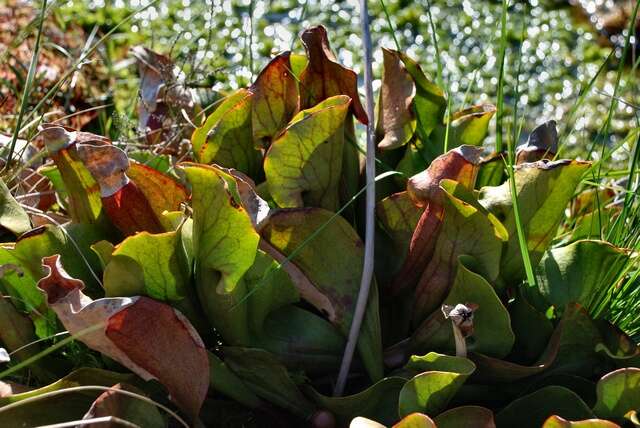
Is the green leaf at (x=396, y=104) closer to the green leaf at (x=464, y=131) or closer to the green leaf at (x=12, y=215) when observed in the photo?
the green leaf at (x=464, y=131)

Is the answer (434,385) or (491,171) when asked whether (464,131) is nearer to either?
(491,171)

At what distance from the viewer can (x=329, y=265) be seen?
3.38ft

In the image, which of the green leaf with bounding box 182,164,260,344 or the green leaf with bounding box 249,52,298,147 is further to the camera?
the green leaf with bounding box 249,52,298,147

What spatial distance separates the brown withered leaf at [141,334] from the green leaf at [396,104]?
42 cm

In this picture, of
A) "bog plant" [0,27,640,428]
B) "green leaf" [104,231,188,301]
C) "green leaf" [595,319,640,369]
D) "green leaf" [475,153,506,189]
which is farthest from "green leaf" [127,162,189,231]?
"green leaf" [595,319,640,369]

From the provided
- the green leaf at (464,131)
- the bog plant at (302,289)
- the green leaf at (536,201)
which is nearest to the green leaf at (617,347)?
the bog plant at (302,289)

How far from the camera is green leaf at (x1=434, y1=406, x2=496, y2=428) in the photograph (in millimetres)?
884

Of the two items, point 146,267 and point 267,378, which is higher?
point 146,267

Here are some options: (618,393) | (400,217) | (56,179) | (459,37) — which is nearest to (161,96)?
(56,179)

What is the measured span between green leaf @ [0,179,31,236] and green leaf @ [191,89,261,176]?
253 mm

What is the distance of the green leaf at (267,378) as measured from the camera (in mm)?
971

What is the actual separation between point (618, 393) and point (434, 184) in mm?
→ 312

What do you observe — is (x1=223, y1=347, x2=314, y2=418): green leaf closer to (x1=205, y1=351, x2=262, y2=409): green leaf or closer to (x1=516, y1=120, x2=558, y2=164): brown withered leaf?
(x1=205, y1=351, x2=262, y2=409): green leaf

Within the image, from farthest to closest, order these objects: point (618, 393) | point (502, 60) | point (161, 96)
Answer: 1. point (161, 96)
2. point (502, 60)
3. point (618, 393)
